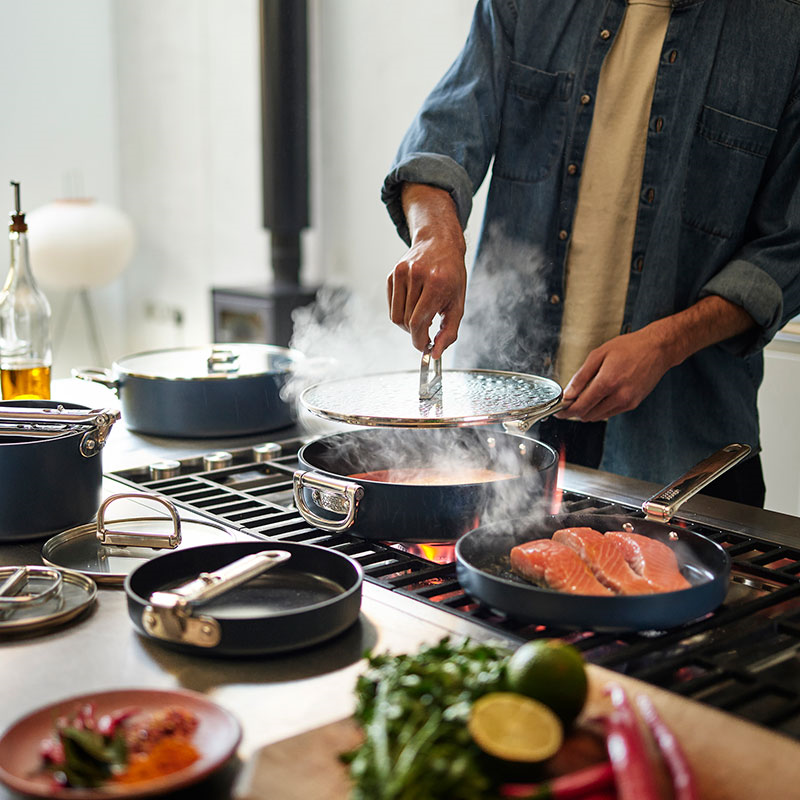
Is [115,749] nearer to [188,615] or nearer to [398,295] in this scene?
[188,615]

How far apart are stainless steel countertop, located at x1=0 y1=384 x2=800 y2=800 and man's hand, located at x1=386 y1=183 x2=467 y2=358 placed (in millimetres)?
474

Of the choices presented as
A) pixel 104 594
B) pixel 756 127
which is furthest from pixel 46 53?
pixel 104 594

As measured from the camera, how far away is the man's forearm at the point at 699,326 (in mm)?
1814

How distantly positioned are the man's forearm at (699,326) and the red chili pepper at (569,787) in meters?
1.15

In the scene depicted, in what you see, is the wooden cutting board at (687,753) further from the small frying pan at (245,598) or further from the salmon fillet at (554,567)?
the salmon fillet at (554,567)

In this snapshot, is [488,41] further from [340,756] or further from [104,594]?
[340,756]

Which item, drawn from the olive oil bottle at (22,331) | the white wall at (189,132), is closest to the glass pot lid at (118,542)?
the olive oil bottle at (22,331)

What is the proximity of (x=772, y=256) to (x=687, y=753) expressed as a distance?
1.30 meters

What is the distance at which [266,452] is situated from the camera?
6.20ft

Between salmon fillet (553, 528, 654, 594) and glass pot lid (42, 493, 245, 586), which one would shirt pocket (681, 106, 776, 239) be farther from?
glass pot lid (42, 493, 245, 586)

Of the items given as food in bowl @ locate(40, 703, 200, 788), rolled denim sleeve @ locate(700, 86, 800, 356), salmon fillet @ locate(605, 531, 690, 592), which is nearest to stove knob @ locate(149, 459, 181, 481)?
salmon fillet @ locate(605, 531, 690, 592)

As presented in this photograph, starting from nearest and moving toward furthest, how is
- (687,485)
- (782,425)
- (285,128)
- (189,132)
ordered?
(687,485) < (782,425) < (285,128) < (189,132)

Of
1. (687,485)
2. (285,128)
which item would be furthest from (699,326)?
(285,128)

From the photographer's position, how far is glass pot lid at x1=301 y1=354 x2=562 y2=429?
4.47ft
